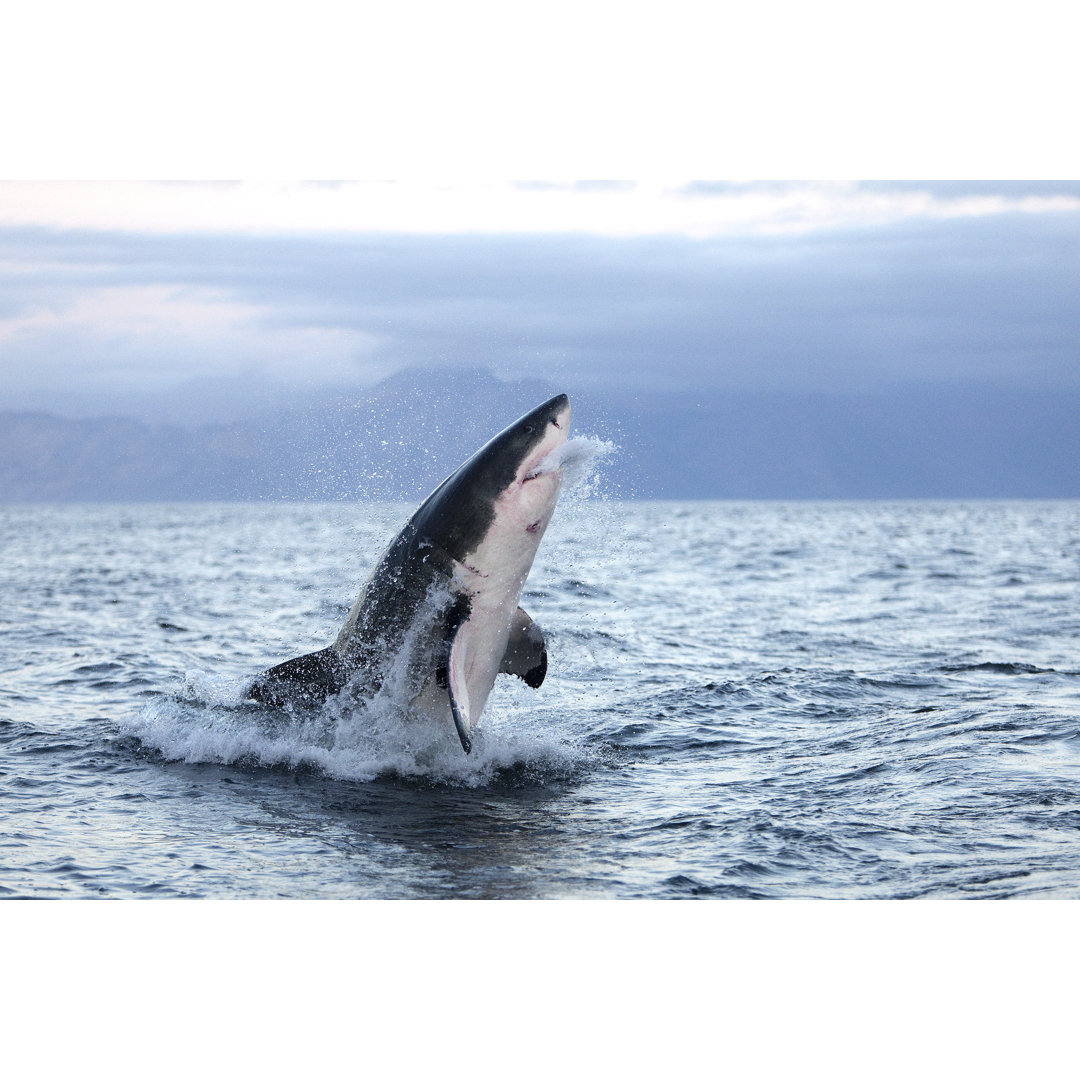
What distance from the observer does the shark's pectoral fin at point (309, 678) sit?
11242 mm

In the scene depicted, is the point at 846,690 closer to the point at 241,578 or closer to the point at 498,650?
the point at 498,650

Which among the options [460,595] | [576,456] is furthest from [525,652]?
[576,456]

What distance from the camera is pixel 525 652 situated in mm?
11297

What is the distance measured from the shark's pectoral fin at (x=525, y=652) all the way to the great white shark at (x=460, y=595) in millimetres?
12

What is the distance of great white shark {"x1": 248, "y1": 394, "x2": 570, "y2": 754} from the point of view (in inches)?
398

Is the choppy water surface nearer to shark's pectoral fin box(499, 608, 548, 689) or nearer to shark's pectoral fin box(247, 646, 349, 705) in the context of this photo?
shark's pectoral fin box(247, 646, 349, 705)

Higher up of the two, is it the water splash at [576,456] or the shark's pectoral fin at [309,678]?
the water splash at [576,456]

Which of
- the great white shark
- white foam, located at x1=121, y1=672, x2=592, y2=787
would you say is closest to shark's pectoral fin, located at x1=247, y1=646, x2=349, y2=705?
the great white shark

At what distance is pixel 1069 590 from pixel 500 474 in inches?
903

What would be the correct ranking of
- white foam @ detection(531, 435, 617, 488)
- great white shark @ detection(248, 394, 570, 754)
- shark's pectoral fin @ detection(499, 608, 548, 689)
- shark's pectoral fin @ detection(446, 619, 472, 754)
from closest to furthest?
shark's pectoral fin @ detection(446, 619, 472, 754), white foam @ detection(531, 435, 617, 488), great white shark @ detection(248, 394, 570, 754), shark's pectoral fin @ detection(499, 608, 548, 689)

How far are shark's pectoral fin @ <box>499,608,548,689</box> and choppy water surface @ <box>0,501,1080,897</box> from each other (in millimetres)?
768

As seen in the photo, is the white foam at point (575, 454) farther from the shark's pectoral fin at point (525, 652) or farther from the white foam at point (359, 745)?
the white foam at point (359, 745)

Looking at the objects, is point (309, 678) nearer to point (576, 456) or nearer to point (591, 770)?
point (591, 770)

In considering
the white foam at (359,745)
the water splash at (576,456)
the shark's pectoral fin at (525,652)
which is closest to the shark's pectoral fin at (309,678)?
the white foam at (359,745)
